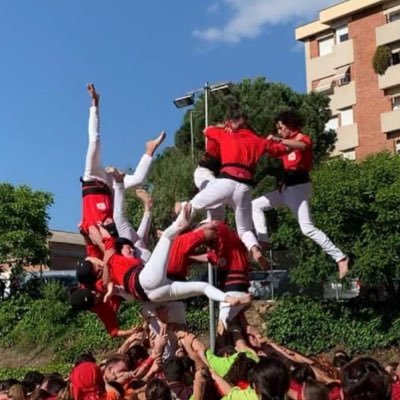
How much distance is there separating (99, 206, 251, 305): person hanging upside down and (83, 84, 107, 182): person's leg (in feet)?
3.85

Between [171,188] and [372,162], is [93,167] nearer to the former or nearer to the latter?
[372,162]

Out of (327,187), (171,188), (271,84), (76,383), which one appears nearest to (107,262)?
(76,383)

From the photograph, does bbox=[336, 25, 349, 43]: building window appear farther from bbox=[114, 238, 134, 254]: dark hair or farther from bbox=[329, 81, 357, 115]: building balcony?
bbox=[114, 238, 134, 254]: dark hair

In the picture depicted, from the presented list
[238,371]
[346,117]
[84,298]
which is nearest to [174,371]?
[238,371]

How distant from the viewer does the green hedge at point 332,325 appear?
22.0 metres

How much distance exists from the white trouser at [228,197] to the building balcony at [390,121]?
3343 cm

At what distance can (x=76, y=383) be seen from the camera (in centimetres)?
722

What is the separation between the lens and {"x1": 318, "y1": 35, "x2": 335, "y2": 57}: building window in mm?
44750

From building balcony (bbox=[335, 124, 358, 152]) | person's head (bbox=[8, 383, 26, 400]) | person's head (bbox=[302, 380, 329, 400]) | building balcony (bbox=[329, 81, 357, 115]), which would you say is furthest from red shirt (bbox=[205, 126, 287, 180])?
building balcony (bbox=[329, 81, 357, 115])

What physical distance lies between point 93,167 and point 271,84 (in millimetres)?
23499

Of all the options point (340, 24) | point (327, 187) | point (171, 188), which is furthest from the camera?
point (340, 24)

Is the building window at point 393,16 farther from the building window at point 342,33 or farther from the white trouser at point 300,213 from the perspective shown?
the white trouser at point 300,213

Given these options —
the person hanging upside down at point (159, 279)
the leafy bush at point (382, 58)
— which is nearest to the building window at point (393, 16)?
the leafy bush at point (382, 58)

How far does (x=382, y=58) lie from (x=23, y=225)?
21.1 meters
